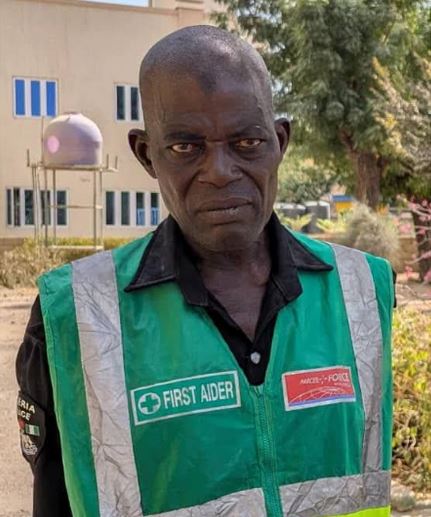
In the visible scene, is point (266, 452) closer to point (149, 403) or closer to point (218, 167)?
point (149, 403)

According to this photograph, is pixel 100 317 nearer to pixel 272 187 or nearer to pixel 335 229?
pixel 272 187

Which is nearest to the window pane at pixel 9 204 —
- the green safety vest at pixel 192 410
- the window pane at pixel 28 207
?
the window pane at pixel 28 207

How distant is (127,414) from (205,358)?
0.46 feet

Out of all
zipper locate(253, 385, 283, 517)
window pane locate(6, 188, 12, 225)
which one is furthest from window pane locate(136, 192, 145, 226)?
zipper locate(253, 385, 283, 517)

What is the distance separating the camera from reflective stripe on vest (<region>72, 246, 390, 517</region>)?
119 centimetres

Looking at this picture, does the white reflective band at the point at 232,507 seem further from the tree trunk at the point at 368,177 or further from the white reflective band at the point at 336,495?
the tree trunk at the point at 368,177

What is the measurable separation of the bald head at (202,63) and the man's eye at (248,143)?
0.22ft

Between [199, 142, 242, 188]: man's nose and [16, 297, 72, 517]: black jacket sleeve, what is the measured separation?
0.33m

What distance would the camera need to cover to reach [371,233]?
1605 cm

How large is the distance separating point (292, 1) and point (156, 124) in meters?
17.2

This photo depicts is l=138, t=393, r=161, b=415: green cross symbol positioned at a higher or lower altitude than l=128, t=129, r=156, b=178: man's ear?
lower

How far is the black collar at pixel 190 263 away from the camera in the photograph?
4.13 ft

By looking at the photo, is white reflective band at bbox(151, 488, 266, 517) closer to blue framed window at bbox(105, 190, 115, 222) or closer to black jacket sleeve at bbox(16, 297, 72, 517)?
black jacket sleeve at bbox(16, 297, 72, 517)

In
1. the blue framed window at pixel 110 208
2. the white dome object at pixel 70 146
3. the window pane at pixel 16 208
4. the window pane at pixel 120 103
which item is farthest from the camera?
the blue framed window at pixel 110 208
